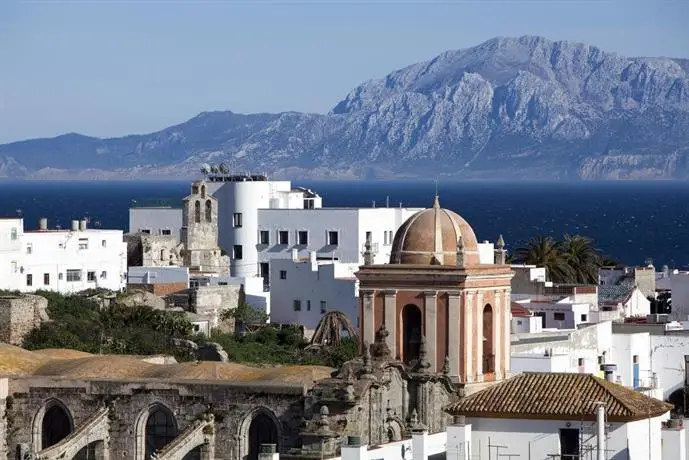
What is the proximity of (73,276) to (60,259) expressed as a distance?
1.14 meters

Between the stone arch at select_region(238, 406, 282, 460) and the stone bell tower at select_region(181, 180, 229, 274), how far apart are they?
2038 inches

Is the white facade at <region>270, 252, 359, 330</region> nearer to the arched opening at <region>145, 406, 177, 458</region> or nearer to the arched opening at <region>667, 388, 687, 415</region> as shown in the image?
the arched opening at <region>667, 388, 687, 415</region>

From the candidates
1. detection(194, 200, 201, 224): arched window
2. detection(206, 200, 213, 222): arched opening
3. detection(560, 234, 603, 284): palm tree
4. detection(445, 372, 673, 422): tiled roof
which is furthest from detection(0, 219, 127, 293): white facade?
detection(445, 372, 673, 422): tiled roof

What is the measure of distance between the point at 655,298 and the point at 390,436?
44.3m

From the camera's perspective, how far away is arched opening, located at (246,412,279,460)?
46781mm

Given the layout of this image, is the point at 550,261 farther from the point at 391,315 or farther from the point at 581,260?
the point at 391,315

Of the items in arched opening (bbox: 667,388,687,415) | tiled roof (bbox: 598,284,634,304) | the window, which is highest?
the window

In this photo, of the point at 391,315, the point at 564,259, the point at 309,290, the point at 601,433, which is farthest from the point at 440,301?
the point at 564,259

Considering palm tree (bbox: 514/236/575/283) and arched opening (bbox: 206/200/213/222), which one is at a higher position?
arched opening (bbox: 206/200/213/222)

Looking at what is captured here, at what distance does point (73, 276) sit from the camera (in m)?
88.9

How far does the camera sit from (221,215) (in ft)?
338

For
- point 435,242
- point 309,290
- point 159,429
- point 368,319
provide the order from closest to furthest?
point 159,429 < point 368,319 < point 435,242 < point 309,290

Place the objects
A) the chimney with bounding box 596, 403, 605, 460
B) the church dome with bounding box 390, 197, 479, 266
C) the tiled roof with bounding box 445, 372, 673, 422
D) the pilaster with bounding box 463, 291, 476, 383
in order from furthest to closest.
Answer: the church dome with bounding box 390, 197, 479, 266, the pilaster with bounding box 463, 291, 476, 383, the tiled roof with bounding box 445, 372, 673, 422, the chimney with bounding box 596, 403, 605, 460

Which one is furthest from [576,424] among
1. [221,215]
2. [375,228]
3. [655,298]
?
[221,215]
